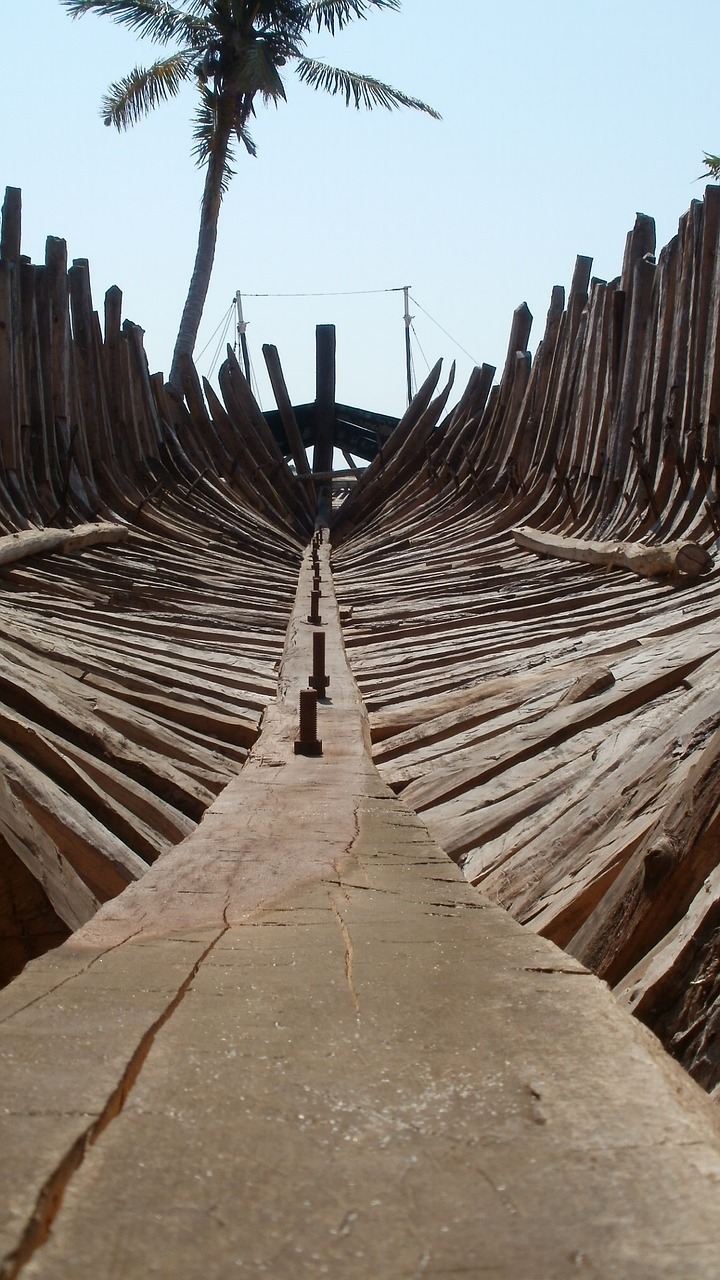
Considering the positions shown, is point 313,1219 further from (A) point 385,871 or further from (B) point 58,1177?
(A) point 385,871

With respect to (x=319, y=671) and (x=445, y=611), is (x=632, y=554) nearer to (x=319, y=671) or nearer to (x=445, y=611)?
(x=445, y=611)

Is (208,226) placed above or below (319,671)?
above

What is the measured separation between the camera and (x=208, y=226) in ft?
70.8

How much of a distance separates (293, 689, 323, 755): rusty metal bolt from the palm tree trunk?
18493mm

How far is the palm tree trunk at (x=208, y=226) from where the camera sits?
2125 cm

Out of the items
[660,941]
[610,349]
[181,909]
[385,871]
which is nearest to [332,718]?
[385,871]

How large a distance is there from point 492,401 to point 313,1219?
1216 centimetres

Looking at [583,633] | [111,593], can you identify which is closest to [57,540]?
[111,593]

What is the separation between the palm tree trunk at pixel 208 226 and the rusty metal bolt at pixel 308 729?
1849 centimetres

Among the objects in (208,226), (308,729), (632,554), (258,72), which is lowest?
(308,729)

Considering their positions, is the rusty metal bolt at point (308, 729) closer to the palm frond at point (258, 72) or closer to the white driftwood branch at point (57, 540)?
the white driftwood branch at point (57, 540)

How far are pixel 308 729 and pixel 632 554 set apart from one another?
344cm

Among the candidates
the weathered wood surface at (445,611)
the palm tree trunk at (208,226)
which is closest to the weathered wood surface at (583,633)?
the weathered wood surface at (445,611)

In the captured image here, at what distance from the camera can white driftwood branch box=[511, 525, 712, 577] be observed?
5.78 meters
